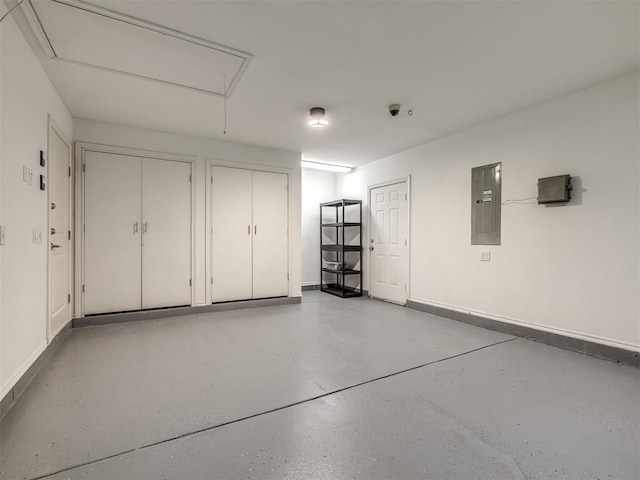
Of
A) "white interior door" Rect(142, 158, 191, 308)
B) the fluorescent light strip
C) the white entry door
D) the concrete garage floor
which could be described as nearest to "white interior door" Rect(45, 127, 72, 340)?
the concrete garage floor

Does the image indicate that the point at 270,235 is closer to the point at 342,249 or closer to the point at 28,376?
the point at 342,249

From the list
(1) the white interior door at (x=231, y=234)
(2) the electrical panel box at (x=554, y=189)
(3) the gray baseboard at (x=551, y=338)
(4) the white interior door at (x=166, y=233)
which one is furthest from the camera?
(1) the white interior door at (x=231, y=234)

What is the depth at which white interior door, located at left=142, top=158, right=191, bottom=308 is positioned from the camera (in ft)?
13.4

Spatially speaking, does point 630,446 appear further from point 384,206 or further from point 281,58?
point 384,206

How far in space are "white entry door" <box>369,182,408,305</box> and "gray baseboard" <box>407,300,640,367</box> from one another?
35.0 inches

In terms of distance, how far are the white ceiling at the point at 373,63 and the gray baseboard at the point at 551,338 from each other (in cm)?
244

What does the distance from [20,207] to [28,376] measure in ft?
4.06

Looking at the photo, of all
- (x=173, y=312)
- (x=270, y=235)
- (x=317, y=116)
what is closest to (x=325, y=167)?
(x=270, y=235)

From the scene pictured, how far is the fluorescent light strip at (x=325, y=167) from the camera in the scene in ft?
19.0

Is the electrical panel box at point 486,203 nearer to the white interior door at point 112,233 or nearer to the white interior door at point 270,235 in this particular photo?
the white interior door at point 270,235

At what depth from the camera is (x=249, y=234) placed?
479 centimetres

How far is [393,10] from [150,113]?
116 inches

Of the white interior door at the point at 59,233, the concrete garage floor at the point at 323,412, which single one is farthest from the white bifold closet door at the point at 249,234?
the white interior door at the point at 59,233

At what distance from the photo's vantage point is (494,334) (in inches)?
137
